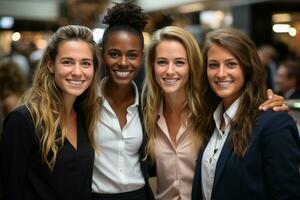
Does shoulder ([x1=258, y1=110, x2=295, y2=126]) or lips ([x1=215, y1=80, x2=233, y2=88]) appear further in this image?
lips ([x1=215, y1=80, x2=233, y2=88])

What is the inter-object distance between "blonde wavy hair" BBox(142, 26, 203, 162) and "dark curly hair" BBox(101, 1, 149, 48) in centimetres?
17

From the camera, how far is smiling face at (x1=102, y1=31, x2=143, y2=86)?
9.74 ft

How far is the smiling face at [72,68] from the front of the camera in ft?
8.59

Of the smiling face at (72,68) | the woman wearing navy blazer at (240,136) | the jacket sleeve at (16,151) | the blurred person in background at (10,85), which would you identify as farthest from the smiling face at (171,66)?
the blurred person in background at (10,85)

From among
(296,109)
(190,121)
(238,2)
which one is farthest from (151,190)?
(238,2)

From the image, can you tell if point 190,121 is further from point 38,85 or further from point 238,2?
point 238,2

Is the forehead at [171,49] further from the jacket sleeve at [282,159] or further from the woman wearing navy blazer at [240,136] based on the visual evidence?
the jacket sleeve at [282,159]

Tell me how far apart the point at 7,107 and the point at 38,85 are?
2.50 m

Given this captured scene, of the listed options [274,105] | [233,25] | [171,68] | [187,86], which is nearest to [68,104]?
[171,68]

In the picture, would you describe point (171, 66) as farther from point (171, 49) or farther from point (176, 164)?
point (176, 164)

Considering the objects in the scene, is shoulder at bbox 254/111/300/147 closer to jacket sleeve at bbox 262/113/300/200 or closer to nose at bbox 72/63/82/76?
jacket sleeve at bbox 262/113/300/200

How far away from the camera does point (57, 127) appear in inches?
102

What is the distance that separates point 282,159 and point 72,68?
130cm

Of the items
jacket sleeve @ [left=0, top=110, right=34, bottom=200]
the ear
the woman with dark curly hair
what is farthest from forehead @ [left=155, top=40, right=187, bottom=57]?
jacket sleeve @ [left=0, top=110, right=34, bottom=200]
